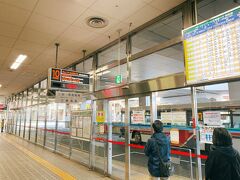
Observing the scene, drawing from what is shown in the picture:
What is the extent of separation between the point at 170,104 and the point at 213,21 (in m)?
1.68

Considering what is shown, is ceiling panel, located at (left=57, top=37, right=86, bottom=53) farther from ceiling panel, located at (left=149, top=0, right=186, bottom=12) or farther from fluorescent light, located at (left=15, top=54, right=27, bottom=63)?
ceiling panel, located at (left=149, top=0, right=186, bottom=12)

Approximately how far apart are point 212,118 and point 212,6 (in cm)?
225

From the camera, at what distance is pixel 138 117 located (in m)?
4.24

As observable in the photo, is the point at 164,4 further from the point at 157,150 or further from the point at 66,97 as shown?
the point at 66,97

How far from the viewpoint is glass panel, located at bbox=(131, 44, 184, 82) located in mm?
5664

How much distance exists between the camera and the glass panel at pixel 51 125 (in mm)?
8469

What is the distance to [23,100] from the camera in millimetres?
13695

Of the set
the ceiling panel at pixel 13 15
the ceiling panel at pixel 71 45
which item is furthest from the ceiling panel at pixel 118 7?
the ceiling panel at pixel 71 45

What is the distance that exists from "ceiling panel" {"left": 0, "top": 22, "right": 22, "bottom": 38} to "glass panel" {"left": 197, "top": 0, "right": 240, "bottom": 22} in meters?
3.97

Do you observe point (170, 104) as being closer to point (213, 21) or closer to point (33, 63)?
point (213, 21)

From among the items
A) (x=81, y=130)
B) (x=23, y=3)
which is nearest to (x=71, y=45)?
(x=23, y=3)

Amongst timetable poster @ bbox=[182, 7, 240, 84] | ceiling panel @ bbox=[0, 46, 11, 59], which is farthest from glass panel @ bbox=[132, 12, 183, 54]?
ceiling panel @ bbox=[0, 46, 11, 59]

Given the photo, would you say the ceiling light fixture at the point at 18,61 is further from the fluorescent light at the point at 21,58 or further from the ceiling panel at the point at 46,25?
the ceiling panel at the point at 46,25

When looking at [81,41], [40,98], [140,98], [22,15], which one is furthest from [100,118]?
[40,98]
